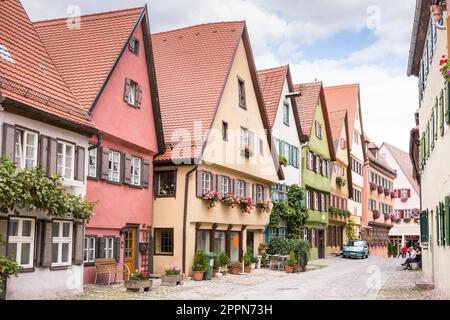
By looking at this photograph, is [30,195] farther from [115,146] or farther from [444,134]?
[444,134]

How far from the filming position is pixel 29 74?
60.5 ft

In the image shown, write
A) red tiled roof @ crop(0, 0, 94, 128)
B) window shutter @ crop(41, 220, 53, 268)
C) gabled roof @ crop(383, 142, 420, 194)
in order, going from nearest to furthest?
red tiled roof @ crop(0, 0, 94, 128), window shutter @ crop(41, 220, 53, 268), gabled roof @ crop(383, 142, 420, 194)

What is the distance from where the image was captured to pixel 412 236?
7069 cm

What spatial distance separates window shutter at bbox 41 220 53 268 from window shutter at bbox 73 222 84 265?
51.9 inches

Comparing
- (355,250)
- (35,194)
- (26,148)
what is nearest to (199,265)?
(26,148)

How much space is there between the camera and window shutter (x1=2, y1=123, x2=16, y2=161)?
15.8 m

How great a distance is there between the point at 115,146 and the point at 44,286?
6704mm

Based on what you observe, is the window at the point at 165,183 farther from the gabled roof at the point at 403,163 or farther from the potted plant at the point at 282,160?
the gabled roof at the point at 403,163

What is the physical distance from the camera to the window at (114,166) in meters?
22.5

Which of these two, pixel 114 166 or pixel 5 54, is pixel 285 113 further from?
pixel 5 54

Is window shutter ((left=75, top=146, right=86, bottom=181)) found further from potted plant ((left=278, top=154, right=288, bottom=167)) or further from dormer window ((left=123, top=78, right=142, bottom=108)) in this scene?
potted plant ((left=278, top=154, right=288, bottom=167))

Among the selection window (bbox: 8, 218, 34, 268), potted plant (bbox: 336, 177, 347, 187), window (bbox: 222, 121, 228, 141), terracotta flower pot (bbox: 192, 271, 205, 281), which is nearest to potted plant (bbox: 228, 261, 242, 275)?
terracotta flower pot (bbox: 192, 271, 205, 281)

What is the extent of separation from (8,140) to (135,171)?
8.87 m
